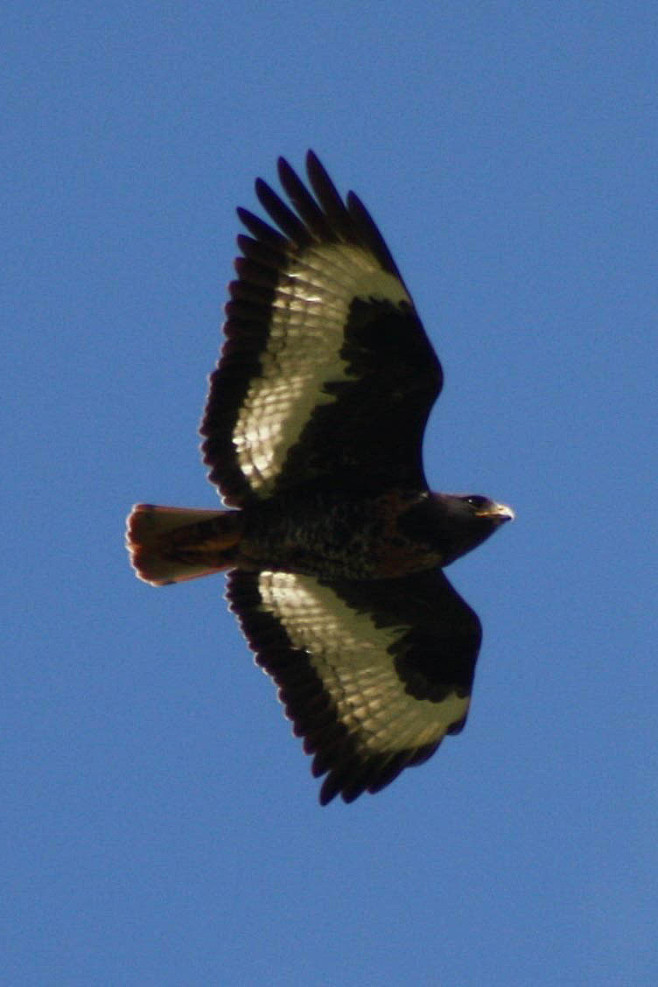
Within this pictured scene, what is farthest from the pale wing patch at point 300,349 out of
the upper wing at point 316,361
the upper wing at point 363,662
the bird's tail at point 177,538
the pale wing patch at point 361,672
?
the pale wing patch at point 361,672

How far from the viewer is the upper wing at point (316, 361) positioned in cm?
1191

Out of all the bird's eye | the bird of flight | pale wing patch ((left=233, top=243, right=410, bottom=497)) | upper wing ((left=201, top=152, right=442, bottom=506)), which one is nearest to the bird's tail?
the bird of flight

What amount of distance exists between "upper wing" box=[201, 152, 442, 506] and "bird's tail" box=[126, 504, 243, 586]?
0.19m

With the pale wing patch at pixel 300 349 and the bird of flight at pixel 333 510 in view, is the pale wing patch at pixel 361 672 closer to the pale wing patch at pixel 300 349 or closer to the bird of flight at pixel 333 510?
the bird of flight at pixel 333 510

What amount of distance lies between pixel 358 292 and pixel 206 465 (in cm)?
146

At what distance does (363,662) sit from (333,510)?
4.69 ft

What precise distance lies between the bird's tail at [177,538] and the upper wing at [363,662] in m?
0.58

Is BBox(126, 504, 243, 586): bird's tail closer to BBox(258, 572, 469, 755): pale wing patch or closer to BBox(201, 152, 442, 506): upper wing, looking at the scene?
BBox(201, 152, 442, 506): upper wing

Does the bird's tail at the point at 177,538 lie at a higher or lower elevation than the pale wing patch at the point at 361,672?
higher

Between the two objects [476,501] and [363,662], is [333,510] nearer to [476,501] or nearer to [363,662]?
[476,501]

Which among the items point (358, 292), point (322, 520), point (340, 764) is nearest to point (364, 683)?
point (340, 764)

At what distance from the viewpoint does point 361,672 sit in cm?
1352

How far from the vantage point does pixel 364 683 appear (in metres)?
13.5

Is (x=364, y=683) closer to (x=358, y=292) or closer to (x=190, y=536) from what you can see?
(x=190, y=536)
